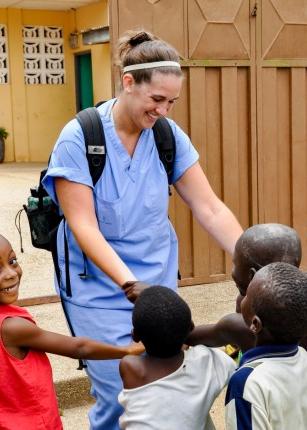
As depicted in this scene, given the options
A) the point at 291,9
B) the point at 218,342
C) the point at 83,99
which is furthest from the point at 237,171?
the point at 83,99

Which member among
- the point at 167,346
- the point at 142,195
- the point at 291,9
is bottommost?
the point at 167,346

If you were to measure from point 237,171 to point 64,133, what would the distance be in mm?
3564

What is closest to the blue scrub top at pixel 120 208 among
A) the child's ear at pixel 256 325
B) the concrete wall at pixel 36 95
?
the child's ear at pixel 256 325

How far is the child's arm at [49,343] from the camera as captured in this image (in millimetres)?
2621

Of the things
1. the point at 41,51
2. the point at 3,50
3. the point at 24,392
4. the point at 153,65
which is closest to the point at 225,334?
the point at 24,392

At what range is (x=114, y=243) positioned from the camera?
119 inches

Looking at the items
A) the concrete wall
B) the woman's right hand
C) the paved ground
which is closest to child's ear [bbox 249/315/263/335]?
the woman's right hand

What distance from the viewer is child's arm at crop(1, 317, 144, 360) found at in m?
2.62

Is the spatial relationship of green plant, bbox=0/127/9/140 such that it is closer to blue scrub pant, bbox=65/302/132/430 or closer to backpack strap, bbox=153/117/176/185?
backpack strap, bbox=153/117/176/185

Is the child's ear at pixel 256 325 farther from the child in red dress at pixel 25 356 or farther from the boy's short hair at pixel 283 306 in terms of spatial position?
the child in red dress at pixel 25 356

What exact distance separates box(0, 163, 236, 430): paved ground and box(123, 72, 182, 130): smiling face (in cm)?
220

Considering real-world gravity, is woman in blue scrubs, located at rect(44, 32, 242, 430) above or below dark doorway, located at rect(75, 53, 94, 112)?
below

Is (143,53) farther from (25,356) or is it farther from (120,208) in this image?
(25,356)

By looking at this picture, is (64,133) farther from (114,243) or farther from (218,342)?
(218,342)
